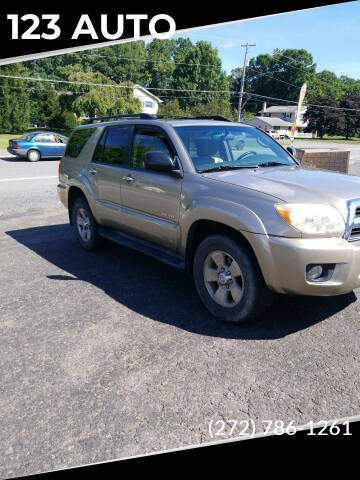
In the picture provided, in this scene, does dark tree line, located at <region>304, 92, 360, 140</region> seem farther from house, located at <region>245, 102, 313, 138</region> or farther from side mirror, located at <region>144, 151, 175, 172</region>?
side mirror, located at <region>144, 151, 175, 172</region>

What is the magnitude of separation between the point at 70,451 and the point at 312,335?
7.15 feet

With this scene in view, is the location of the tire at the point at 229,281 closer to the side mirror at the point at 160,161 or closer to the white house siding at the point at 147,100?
the side mirror at the point at 160,161

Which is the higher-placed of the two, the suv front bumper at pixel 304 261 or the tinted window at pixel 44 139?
the suv front bumper at pixel 304 261

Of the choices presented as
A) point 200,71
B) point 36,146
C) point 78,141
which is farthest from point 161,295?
point 200,71

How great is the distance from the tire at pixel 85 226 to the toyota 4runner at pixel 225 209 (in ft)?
0.11

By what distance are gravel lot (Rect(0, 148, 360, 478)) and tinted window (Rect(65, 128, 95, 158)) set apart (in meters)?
2.09

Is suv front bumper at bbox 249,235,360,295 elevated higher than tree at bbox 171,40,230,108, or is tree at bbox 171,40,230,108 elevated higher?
tree at bbox 171,40,230,108

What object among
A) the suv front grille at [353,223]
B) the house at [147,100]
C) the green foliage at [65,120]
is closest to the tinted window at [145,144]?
the suv front grille at [353,223]

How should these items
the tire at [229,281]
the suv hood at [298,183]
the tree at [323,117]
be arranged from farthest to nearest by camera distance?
the tree at [323,117] < the tire at [229,281] < the suv hood at [298,183]

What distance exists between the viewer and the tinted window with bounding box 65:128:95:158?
19.8ft

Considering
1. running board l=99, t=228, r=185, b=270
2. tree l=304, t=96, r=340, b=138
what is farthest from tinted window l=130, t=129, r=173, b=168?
tree l=304, t=96, r=340, b=138

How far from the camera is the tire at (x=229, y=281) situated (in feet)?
11.4

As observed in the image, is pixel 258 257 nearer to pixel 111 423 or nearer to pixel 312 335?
pixel 312 335

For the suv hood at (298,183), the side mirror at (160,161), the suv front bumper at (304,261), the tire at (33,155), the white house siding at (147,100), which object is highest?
the white house siding at (147,100)
